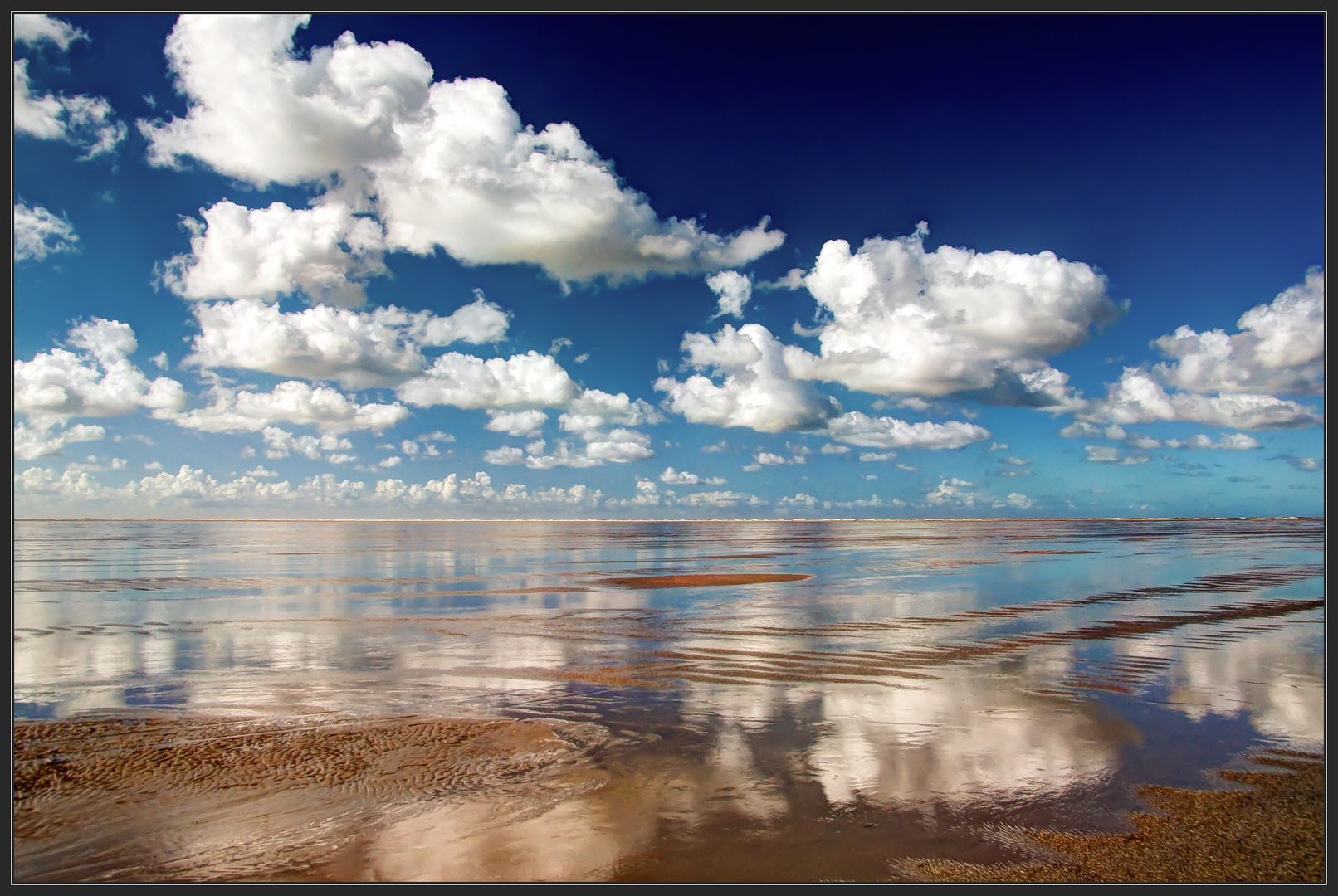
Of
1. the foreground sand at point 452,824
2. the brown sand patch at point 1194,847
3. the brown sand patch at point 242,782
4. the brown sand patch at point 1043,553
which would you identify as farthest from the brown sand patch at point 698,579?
the brown sand patch at point 1043,553

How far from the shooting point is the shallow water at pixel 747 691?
21.7 ft

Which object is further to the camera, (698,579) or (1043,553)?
(1043,553)

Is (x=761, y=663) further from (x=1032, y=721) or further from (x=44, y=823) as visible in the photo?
(x=44, y=823)

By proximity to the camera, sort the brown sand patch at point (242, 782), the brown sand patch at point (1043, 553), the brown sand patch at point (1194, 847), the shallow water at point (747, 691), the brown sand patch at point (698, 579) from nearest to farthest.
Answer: the brown sand patch at point (1194, 847)
the brown sand patch at point (242, 782)
the shallow water at point (747, 691)
the brown sand patch at point (698, 579)
the brown sand patch at point (1043, 553)

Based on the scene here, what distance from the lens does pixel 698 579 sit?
32.6m

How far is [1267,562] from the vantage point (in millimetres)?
39594

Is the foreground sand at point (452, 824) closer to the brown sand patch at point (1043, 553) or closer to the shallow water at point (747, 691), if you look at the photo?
the shallow water at point (747, 691)

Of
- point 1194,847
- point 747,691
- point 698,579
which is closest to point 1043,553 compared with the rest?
A: point 698,579

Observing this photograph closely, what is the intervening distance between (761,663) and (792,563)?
95.7 feet

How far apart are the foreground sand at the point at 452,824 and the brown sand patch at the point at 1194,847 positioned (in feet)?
0.06

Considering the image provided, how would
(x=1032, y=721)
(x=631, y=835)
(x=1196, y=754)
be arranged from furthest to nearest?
(x=1032, y=721) → (x=1196, y=754) → (x=631, y=835)

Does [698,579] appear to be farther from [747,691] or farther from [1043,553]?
[1043,553]

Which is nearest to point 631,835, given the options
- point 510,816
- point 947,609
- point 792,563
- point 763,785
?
point 510,816

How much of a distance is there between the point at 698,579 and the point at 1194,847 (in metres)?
26.5
